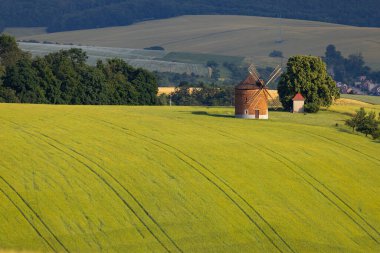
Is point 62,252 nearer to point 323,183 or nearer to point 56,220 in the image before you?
point 56,220

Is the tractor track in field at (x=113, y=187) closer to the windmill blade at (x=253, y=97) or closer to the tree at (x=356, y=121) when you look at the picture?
the windmill blade at (x=253, y=97)

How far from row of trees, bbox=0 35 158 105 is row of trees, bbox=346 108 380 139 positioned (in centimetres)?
3011

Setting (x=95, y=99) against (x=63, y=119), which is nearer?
(x=63, y=119)

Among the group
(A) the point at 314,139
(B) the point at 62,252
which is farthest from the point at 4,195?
(A) the point at 314,139

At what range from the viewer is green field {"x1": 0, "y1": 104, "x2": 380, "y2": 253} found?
65.3 metres

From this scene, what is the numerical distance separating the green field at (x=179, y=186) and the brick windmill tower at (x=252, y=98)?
6269 mm

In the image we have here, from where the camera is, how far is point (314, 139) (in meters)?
94.9

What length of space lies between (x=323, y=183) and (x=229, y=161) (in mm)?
6799

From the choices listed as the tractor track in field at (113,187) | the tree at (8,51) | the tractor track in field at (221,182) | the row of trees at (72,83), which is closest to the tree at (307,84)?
the row of trees at (72,83)

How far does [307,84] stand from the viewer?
113312 millimetres

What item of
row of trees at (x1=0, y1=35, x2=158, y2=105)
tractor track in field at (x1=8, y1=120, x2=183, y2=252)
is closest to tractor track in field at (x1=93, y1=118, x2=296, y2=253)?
tractor track in field at (x1=8, y1=120, x2=183, y2=252)

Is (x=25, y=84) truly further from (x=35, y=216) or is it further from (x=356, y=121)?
(x=35, y=216)

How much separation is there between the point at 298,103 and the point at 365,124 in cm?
1187

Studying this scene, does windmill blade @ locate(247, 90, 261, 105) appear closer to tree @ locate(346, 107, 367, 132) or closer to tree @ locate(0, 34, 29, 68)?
tree @ locate(346, 107, 367, 132)
